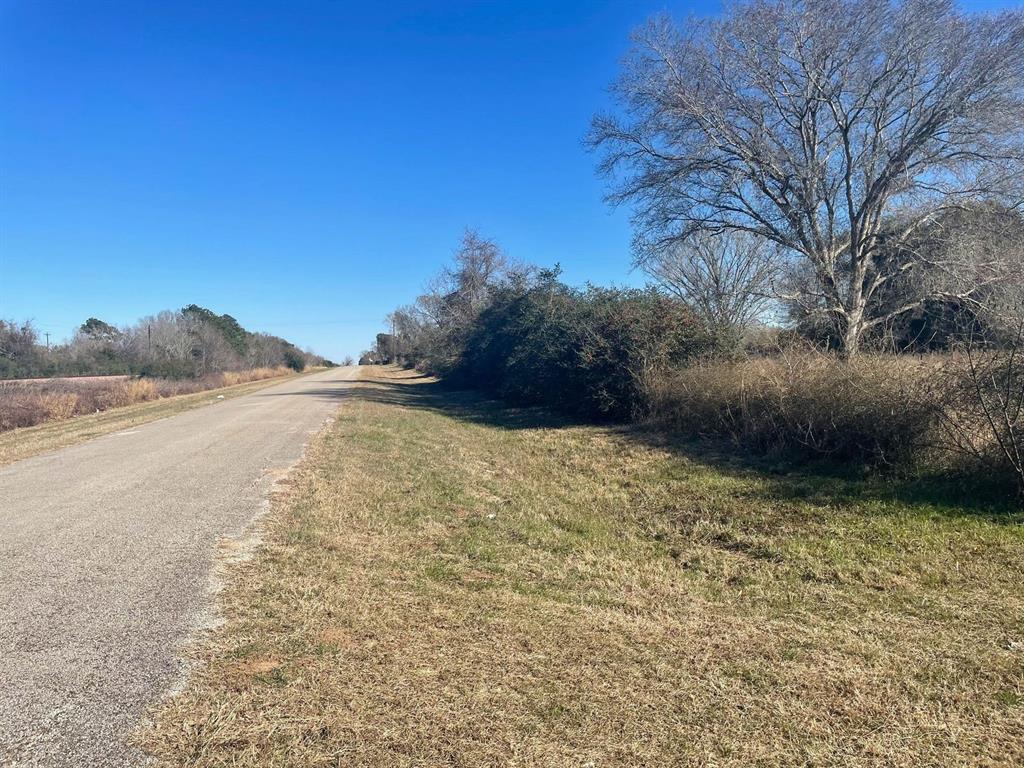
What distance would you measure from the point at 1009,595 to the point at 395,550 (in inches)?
194

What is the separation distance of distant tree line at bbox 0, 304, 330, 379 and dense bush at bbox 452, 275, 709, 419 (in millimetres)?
30501

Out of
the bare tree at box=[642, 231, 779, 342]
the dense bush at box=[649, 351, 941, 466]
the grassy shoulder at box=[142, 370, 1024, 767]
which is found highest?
the bare tree at box=[642, 231, 779, 342]

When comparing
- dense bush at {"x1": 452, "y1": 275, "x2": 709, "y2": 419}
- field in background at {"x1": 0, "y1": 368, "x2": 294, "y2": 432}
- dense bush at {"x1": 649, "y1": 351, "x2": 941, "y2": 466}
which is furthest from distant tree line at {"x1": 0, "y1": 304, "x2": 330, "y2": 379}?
dense bush at {"x1": 649, "y1": 351, "x2": 941, "y2": 466}

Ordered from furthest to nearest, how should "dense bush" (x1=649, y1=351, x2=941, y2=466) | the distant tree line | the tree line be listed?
the distant tree line, the tree line, "dense bush" (x1=649, y1=351, x2=941, y2=466)

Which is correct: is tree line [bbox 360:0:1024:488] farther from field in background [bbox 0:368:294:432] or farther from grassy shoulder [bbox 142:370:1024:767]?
field in background [bbox 0:368:294:432]

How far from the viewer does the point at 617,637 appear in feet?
12.5

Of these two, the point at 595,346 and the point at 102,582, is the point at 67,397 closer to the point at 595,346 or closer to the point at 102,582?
the point at 595,346

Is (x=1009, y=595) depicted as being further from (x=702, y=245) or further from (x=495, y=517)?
(x=702, y=245)

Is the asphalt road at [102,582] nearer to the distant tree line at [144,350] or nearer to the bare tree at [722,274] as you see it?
the bare tree at [722,274]

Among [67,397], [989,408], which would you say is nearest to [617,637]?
[989,408]

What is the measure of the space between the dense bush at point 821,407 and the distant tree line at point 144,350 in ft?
131

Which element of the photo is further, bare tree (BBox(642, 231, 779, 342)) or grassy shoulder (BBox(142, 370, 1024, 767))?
bare tree (BBox(642, 231, 779, 342))

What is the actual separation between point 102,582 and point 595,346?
44.0 ft

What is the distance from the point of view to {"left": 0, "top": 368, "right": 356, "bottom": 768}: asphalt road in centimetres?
284
